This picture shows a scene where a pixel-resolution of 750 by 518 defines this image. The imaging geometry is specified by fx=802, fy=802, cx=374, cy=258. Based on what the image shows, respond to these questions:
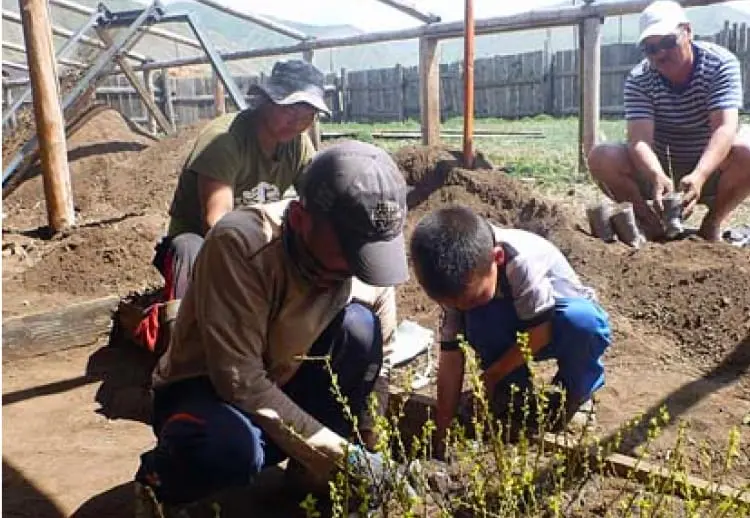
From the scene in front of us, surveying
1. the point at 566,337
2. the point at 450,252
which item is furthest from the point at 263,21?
the point at 450,252

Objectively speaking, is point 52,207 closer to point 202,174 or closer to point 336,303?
point 202,174

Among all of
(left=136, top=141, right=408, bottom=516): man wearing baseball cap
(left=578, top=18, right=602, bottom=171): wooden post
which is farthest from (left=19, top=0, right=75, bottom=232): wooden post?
(left=136, top=141, right=408, bottom=516): man wearing baseball cap

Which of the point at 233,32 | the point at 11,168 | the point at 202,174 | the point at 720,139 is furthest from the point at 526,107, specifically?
the point at 233,32

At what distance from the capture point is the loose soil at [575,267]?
9.25 feet

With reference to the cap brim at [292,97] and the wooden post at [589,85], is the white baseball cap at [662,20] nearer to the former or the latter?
the wooden post at [589,85]

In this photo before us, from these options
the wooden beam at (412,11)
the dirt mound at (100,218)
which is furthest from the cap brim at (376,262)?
the wooden beam at (412,11)

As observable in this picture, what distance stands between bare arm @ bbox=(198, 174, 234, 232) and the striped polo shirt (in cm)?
261

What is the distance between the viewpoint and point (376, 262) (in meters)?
1.70

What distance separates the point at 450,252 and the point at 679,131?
317 centimetres

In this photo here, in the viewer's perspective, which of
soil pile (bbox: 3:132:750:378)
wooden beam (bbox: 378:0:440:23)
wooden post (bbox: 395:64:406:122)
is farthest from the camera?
wooden post (bbox: 395:64:406:122)

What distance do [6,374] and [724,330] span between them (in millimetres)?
3209

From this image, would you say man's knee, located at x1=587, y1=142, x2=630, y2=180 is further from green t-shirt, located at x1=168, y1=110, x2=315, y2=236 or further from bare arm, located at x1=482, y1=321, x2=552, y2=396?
bare arm, located at x1=482, y1=321, x2=552, y2=396

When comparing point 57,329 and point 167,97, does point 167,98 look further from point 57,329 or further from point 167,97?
point 57,329

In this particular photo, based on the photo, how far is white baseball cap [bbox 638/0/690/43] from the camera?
4.21m
